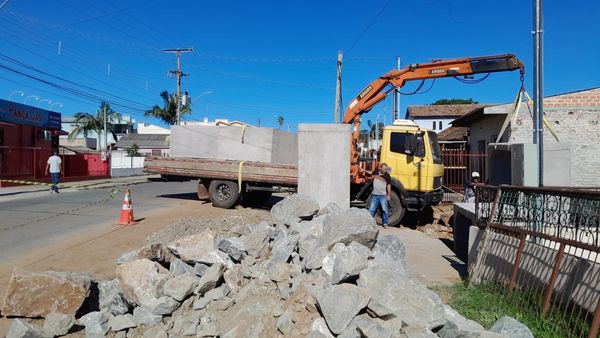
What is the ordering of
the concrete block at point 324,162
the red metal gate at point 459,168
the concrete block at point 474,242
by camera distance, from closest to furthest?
the concrete block at point 474,242 → the concrete block at point 324,162 → the red metal gate at point 459,168

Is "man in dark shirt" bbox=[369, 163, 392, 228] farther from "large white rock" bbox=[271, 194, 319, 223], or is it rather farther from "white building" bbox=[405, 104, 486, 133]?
"white building" bbox=[405, 104, 486, 133]

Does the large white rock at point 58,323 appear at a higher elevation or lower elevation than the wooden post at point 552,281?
lower

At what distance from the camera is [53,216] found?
11.8 metres

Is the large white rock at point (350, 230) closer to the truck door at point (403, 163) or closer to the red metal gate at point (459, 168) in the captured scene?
the truck door at point (403, 163)

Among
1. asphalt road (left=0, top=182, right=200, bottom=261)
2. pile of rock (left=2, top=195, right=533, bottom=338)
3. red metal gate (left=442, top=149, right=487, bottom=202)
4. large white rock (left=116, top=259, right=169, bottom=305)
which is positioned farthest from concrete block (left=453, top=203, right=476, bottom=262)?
red metal gate (left=442, top=149, right=487, bottom=202)

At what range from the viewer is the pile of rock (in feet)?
13.3

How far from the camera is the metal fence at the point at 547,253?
420 centimetres

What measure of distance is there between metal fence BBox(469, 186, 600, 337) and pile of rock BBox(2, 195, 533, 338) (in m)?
0.82

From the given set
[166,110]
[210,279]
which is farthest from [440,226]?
[166,110]

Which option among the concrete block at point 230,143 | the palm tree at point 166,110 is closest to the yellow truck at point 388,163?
the concrete block at point 230,143

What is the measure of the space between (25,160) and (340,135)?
21.5m

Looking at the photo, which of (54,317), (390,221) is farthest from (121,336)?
(390,221)

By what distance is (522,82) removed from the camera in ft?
34.3

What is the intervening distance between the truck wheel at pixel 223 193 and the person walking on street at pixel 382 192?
13.3 feet
